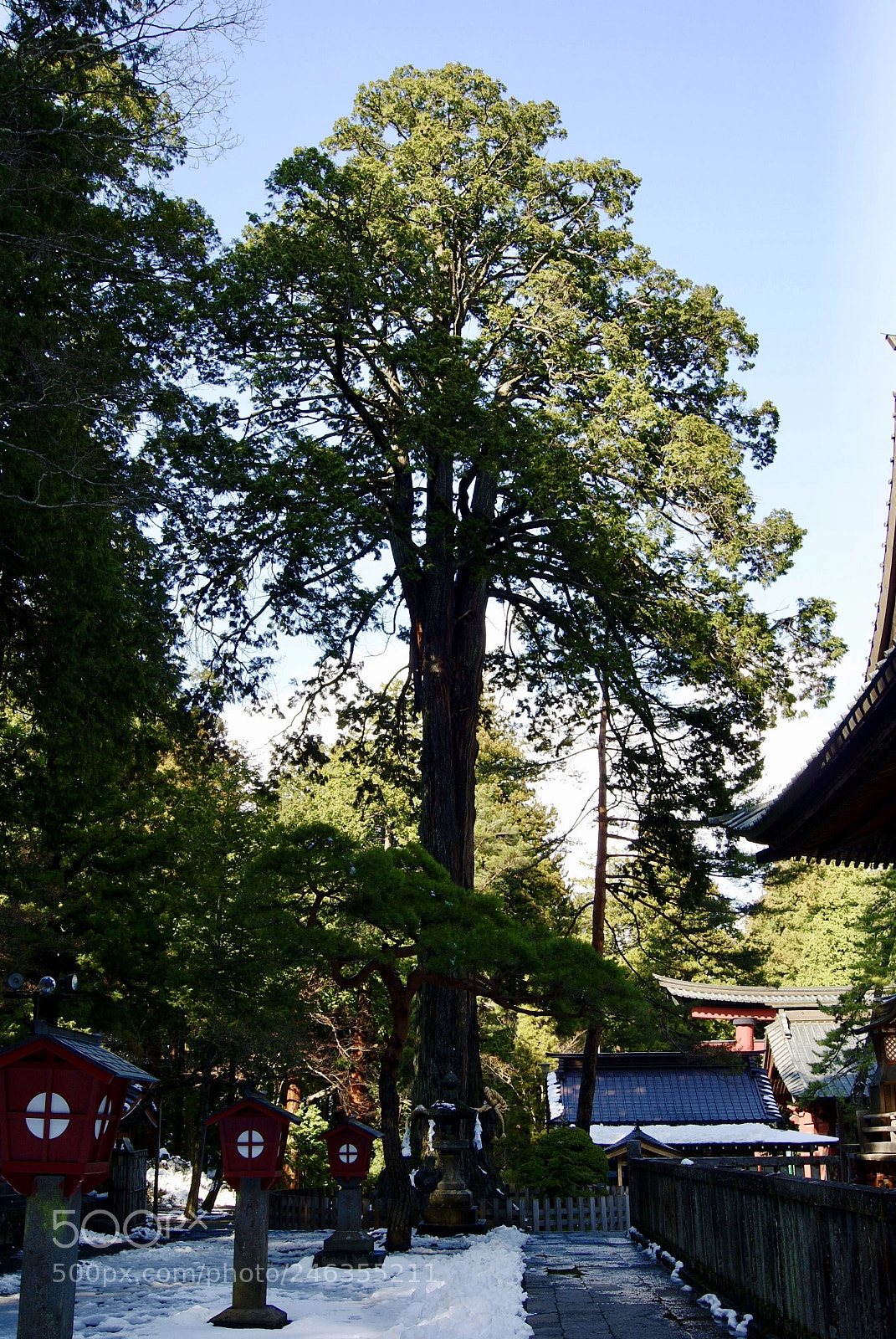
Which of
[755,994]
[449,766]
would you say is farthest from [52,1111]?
[755,994]

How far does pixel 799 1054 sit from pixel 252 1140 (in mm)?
20853

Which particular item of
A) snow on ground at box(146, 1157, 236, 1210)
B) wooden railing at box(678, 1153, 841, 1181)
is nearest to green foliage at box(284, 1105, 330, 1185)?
snow on ground at box(146, 1157, 236, 1210)

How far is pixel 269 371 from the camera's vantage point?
1628 centimetres

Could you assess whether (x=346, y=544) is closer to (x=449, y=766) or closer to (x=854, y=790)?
(x=449, y=766)

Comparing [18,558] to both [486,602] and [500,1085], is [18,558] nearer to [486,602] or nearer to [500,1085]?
[486,602]

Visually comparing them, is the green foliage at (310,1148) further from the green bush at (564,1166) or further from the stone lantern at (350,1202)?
the stone lantern at (350,1202)

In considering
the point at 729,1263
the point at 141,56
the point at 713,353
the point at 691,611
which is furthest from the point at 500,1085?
the point at 141,56

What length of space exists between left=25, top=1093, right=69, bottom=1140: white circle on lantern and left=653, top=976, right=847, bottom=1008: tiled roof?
2458cm

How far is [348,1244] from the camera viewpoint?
12.2m

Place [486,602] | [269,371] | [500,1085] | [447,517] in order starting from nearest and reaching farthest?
[269,371]
[447,517]
[486,602]
[500,1085]

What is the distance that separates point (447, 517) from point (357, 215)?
4880mm

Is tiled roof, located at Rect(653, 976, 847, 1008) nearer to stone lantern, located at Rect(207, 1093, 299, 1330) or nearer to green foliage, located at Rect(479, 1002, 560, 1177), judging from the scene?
green foliage, located at Rect(479, 1002, 560, 1177)

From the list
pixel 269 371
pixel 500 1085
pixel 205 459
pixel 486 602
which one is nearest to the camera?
pixel 205 459

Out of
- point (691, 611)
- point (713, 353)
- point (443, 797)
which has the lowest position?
point (443, 797)
